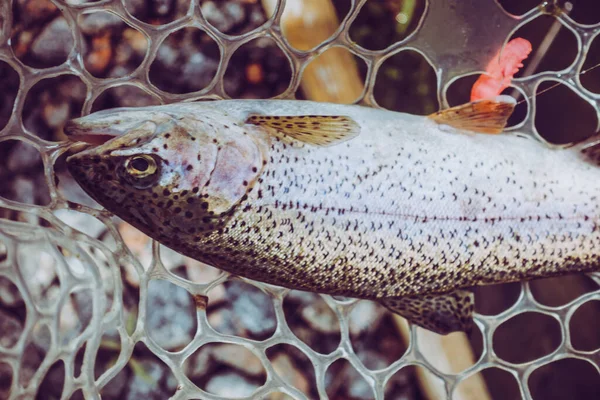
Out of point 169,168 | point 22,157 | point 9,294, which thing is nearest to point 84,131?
point 169,168

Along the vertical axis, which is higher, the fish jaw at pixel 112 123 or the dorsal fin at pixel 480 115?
the dorsal fin at pixel 480 115

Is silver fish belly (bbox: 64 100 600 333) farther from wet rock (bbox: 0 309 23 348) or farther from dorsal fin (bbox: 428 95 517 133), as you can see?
wet rock (bbox: 0 309 23 348)

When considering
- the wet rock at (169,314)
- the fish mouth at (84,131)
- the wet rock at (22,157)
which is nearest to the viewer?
the fish mouth at (84,131)

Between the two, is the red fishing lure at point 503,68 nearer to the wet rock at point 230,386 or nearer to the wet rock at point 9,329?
the wet rock at point 230,386

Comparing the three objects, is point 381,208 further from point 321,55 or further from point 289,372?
point 289,372

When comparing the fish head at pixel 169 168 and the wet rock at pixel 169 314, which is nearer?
the fish head at pixel 169 168

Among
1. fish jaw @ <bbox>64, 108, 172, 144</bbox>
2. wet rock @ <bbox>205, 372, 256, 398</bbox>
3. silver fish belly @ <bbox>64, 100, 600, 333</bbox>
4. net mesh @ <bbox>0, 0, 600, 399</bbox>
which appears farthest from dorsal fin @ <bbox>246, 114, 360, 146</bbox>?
wet rock @ <bbox>205, 372, 256, 398</bbox>

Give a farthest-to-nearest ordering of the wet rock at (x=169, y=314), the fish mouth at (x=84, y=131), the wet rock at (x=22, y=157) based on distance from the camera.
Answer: the wet rock at (x=169, y=314) < the wet rock at (x=22, y=157) < the fish mouth at (x=84, y=131)

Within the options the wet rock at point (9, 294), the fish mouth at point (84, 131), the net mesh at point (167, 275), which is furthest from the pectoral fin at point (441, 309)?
the wet rock at point (9, 294)
